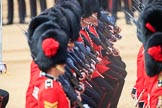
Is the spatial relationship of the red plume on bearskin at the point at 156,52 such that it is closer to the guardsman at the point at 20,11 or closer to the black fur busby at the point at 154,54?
the black fur busby at the point at 154,54

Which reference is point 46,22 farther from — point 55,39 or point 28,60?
point 28,60

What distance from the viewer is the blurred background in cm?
798

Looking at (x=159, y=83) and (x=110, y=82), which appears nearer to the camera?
(x=159, y=83)

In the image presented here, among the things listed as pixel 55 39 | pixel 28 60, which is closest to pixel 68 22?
pixel 55 39

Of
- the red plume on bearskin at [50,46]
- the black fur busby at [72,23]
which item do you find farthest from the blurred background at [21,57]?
the red plume on bearskin at [50,46]

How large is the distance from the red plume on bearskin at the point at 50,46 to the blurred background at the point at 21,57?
88.7 inches

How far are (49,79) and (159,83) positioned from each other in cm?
89

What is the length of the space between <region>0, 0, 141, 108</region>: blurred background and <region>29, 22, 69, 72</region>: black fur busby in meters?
2.10

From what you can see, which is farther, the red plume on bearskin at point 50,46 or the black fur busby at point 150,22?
the black fur busby at point 150,22

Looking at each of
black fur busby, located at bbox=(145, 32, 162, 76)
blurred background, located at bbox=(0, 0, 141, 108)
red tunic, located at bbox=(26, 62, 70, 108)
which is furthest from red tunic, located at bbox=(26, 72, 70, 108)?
blurred background, located at bbox=(0, 0, 141, 108)

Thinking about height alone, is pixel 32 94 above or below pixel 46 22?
below

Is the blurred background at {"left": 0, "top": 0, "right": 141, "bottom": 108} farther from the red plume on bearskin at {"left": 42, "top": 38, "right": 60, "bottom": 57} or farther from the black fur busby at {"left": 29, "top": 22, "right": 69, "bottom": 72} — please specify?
the red plume on bearskin at {"left": 42, "top": 38, "right": 60, "bottom": 57}

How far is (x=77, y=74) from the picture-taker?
5.27 m

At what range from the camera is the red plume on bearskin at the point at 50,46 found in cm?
443
